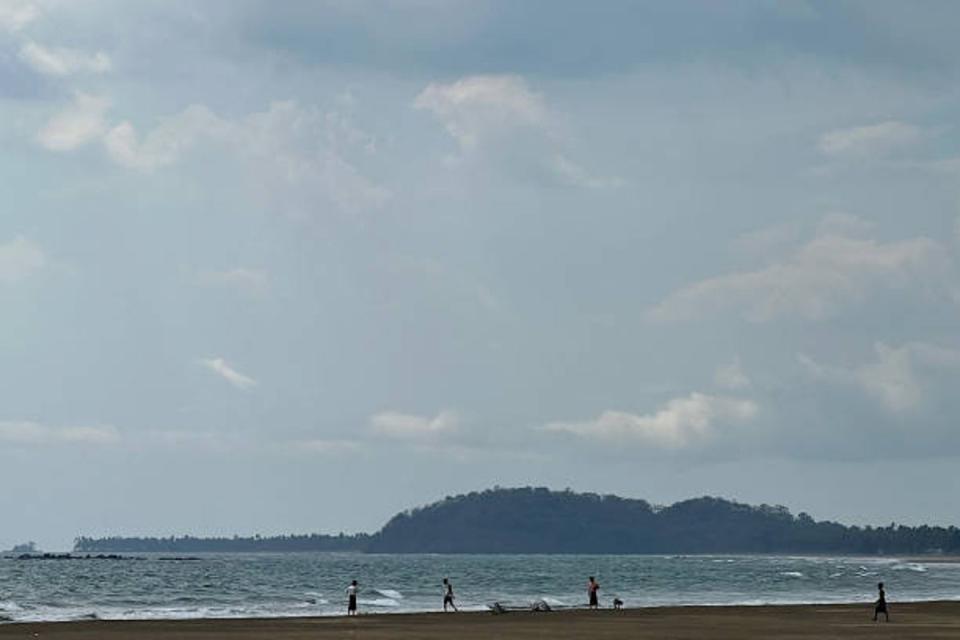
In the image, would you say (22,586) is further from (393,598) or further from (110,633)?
(110,633)

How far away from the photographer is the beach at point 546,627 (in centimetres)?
5425

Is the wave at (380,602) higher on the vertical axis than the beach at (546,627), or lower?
higher

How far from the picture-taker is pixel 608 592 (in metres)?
129

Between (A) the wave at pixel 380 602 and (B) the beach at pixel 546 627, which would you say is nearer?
(B) the beach at pixel 546 627

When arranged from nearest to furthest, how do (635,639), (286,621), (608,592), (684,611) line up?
1. (635,639)
2. (286,621)
3. (684,611)
4. (608,592)

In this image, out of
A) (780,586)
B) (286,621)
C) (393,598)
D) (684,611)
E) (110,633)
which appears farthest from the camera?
(780,586)

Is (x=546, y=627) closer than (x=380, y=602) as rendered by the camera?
Yes

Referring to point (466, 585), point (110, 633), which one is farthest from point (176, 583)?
point (110, 633)

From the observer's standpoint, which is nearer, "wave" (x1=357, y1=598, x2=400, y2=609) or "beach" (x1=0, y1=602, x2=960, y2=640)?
"beach" (x1=0, y1=602, x2=960, y2=640)

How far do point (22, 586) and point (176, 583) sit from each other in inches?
578

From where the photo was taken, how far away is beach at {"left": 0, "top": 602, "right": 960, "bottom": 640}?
54250 mm

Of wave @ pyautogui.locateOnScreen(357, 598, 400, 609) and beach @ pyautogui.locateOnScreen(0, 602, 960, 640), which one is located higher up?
wave @ pyautogui.locateOnScreen(357, 598, 400, 609)

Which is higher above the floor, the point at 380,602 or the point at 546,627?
the point at 380,602

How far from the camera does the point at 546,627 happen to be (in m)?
60.1
